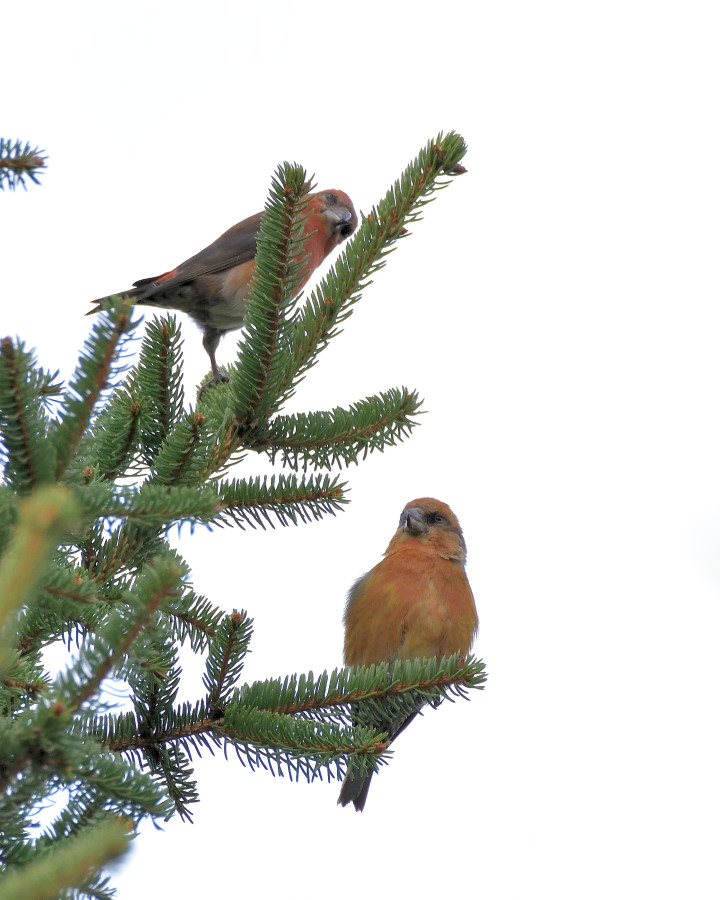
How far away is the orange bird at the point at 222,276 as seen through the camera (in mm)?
5340

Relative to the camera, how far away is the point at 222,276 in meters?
5.35

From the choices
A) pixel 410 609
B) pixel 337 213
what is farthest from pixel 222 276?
pixel 410 609

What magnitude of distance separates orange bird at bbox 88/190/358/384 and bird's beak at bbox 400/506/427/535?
1.32 metres

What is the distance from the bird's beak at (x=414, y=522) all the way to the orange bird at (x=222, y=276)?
1316 millimetres

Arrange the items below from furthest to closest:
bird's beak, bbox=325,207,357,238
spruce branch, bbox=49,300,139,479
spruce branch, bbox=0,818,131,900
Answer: bird's beak, bbox=325,207,357,238
spruce branch, bbox=49,300,139,479
spruce branch, bbox=0,818,131,900

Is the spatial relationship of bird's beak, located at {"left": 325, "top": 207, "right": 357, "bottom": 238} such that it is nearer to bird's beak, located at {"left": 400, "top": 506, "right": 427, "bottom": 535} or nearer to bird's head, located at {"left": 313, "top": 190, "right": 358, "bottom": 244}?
bird's head, located at {"left": 313, "top": 190, "right": 358, "bottom": 244}

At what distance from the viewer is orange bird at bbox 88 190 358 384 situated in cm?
534

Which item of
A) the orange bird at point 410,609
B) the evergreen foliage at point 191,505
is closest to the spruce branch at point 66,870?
the evergreen foliage at point 191,505

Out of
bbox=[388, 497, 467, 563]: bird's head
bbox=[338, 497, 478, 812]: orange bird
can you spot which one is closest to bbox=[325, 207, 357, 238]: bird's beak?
bbox=[388, 497, 467, 563]: bird's head

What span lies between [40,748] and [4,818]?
26 centimetres

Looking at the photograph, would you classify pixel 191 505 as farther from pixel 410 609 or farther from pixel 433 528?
pixel 433 528

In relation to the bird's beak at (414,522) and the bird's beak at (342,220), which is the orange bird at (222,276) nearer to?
A: the bird's beak at (342,220)

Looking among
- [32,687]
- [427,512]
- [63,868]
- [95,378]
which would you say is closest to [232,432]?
[32,687]

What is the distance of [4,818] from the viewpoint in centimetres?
141
